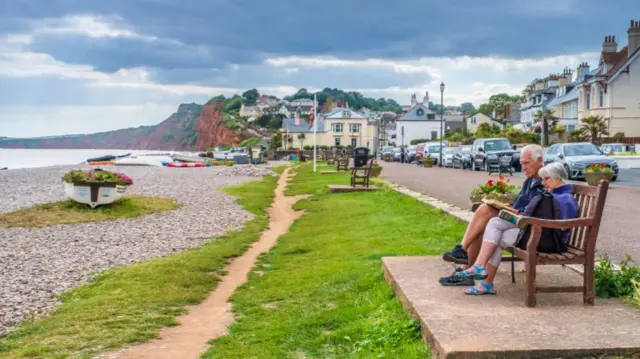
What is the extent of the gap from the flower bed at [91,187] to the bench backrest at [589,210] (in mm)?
16414

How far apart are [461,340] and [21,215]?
17418 millimetres

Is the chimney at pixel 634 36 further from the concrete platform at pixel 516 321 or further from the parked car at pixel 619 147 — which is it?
the concrete platform at pixel 516 321

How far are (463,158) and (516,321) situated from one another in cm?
4079

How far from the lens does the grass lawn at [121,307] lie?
6.64 meters

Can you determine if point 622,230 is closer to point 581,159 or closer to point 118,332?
point 118,332

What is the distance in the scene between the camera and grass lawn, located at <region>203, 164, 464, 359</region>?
5910 millimetres

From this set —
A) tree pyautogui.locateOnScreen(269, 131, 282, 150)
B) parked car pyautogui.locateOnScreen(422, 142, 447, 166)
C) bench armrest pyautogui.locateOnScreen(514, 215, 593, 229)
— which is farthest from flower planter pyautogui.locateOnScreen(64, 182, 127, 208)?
tree pyautogui.locateOnScreen(269, 131, 282, 150)

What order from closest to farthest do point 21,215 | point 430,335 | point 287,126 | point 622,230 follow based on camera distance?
1. point 430,335
2. point 622,230
3. point 21,215
4. point 287,126

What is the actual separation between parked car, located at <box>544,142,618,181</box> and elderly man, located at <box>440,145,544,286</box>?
21.6 metres

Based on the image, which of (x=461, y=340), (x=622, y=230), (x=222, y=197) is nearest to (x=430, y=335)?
(x=461, y=340)

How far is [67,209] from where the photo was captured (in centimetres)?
2008

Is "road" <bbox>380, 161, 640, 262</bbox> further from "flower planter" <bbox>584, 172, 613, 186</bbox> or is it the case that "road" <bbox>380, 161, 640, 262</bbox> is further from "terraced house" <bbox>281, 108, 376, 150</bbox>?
"terraced house" <bbox>281, 108, 376, 150</bbox>

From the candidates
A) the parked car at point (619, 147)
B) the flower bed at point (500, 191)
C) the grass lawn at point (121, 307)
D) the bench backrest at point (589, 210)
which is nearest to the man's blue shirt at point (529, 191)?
the bench backrest at point (589, 210)

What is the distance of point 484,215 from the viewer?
6.83 metres
